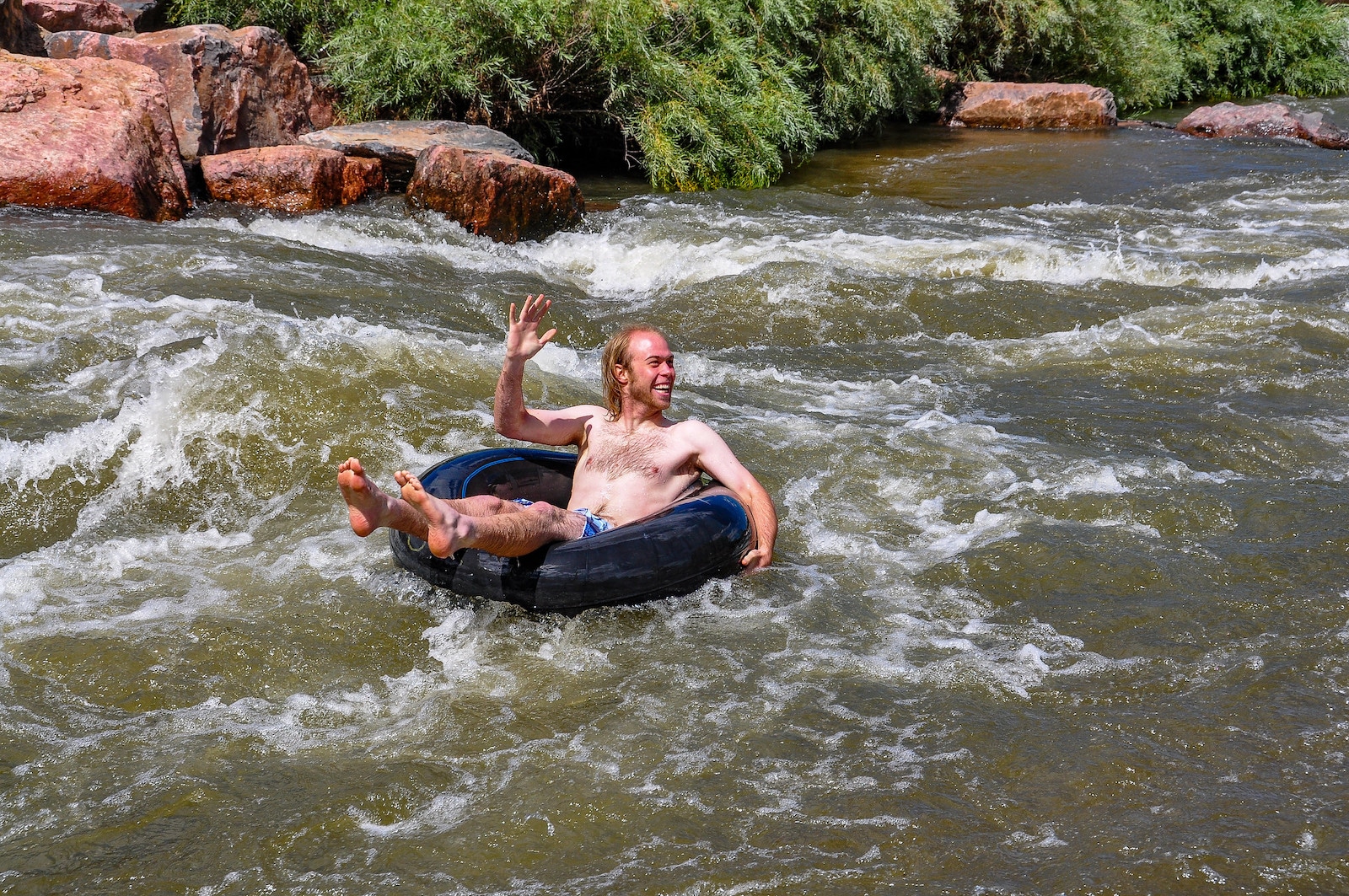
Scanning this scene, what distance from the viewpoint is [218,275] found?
25.3 ft

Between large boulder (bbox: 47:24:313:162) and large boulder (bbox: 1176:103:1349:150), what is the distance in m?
12.9

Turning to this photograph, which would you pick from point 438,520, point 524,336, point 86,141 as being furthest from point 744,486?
point 86,141

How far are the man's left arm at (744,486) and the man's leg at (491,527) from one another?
573 mm

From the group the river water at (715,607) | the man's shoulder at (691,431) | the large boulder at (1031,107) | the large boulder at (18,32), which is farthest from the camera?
the large boulder at (1031,107)

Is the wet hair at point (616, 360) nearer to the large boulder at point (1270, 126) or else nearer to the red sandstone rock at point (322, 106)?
the red sandstone rock at point (322, 106)

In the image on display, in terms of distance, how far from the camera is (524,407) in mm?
4578

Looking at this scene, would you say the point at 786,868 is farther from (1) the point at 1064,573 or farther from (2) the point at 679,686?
(1) the point at 1064,573

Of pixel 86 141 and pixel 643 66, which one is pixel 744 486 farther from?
pixel 643 66

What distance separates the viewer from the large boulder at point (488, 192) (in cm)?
1015

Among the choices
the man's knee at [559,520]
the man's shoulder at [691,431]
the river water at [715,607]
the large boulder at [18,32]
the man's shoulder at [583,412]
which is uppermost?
the large boulder at [18,32]

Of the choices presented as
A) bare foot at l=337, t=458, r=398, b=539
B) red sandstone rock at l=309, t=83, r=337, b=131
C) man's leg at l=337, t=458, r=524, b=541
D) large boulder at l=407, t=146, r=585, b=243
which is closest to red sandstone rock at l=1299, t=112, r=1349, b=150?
large boulder at l=407, t=146, r=585, b=243

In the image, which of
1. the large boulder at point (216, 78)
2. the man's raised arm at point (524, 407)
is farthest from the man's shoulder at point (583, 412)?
the large boulder at point (216, 78)

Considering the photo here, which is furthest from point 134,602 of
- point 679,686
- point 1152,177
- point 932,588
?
point 1152,177

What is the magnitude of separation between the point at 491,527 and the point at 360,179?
7.57m
